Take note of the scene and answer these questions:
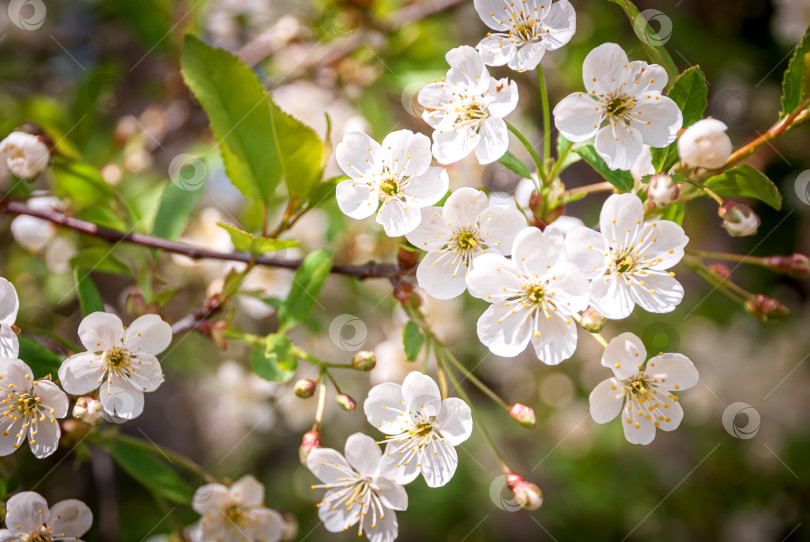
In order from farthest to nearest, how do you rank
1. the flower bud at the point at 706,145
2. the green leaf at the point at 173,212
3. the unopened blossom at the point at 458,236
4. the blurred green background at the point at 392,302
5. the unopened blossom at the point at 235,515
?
1. the blurred green background at the point at 392,302
2. the green leaf at the point at 173,212
3. the unopened blossom at the point at 235,515
4. the unopened blossom at the point at 458,236
5. the flower bud at the point at 706,145

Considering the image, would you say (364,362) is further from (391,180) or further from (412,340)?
(391,180)

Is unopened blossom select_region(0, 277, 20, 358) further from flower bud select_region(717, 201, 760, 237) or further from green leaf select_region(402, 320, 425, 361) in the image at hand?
flower bud select_region(717, 201, 760, 237)

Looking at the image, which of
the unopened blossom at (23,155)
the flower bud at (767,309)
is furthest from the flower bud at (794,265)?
the unopened blossom at (23,155)

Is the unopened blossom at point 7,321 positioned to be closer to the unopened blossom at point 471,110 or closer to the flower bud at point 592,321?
the unopened blossom at point 471,110

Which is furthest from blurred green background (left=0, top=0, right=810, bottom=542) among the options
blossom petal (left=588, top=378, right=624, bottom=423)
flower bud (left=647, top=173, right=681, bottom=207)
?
flower bud (left=647, top=173, right=681, bottom=207)

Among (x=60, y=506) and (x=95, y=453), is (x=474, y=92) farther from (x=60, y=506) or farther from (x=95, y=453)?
(x=95, y=453)

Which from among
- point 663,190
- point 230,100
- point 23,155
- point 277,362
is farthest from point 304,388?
point 23,155
